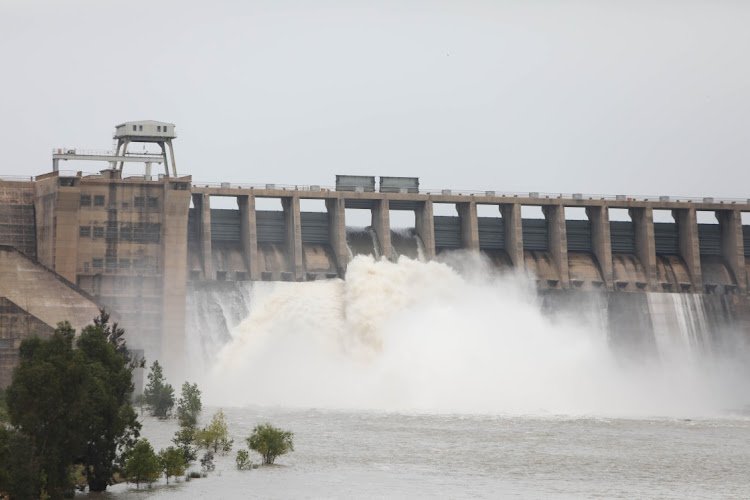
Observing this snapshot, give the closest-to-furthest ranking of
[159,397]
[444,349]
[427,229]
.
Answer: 1. [159,397]
2. [444,349]
3. [427,229]

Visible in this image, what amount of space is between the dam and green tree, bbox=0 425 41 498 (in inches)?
1450

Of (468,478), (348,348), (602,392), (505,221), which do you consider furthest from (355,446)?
(505,221)

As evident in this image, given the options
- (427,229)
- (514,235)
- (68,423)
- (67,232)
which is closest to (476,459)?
(68,423)

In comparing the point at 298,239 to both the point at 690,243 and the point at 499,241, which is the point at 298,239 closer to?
the point at 499,241

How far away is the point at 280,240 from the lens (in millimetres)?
100875

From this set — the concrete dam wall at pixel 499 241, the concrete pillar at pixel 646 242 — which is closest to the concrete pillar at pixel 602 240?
the concrete dam wall at pixel 499 241

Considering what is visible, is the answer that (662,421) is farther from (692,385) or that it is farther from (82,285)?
(82,285)

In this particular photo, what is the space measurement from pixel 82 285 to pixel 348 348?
17238 millimetres

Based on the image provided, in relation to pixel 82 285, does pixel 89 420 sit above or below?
below

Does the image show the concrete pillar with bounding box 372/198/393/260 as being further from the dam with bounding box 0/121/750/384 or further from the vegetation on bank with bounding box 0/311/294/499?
the vegetation on bank with bounding box 0/311/294/499

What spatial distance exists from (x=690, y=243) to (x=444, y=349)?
26607mm

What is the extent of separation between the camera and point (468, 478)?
5272cm

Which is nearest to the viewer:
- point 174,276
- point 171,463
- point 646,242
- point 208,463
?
point 171,463

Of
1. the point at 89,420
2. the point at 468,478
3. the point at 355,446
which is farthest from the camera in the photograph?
the point at 355,446
